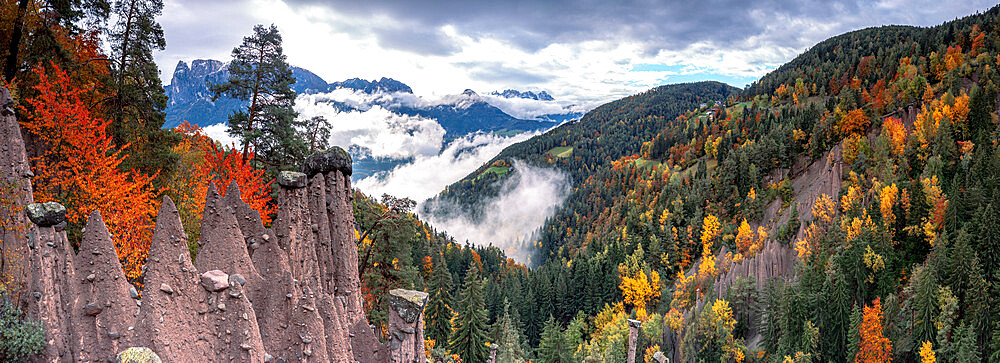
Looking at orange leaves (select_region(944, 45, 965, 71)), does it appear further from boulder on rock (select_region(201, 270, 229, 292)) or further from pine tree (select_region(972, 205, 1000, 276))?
boulder on rock (select_region(201, 270, 229, 292))

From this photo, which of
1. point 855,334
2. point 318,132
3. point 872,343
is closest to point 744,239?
point 855,334

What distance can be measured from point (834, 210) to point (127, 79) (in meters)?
83.8

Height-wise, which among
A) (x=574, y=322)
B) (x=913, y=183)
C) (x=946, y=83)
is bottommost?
(x=574, y=322)

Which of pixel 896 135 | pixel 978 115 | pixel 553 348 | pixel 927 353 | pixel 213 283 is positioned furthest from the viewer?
pixel 896 135

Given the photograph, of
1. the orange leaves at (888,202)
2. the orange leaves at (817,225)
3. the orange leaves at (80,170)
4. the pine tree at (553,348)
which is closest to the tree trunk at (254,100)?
the orange leaves at (80,170)

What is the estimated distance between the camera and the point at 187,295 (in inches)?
388

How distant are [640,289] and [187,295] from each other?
74883mm

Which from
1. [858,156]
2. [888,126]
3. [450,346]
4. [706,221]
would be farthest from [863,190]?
[450,346]

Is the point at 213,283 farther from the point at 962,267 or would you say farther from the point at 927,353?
the point at 962,267

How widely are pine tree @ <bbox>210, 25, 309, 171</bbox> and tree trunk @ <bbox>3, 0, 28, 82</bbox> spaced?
362 inches

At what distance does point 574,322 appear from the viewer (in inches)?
2699

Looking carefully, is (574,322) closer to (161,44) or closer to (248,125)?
(248,125)

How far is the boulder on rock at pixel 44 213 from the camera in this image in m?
8.53

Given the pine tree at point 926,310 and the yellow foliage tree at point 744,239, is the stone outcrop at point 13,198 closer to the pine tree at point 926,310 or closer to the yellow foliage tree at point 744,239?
the pine tree at point 926,310
